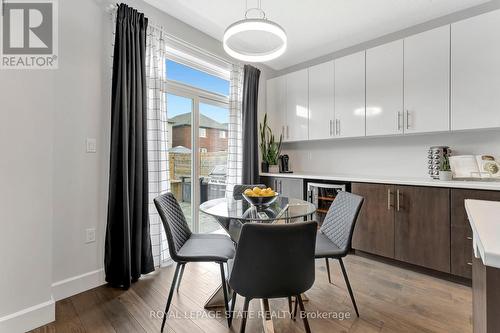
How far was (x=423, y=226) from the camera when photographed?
231 cm

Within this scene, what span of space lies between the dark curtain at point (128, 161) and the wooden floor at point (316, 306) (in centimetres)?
24

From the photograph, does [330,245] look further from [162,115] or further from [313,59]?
[313,59]

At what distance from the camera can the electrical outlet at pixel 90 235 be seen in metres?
2.05

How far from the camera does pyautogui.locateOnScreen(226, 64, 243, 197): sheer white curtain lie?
10.8 feet

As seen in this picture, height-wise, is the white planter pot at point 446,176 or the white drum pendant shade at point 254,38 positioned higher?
the white drum pendant shade at point 254,38

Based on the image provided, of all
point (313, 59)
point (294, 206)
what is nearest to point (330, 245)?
point (294, 206)

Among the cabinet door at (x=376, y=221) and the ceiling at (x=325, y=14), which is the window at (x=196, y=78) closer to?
the ceiling at (x=325, y=14)

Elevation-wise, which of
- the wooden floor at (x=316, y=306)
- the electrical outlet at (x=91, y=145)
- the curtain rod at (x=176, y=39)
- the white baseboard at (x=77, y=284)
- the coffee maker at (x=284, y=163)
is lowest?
the wooden floor at (x=316, y=306)

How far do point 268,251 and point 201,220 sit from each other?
222 centimetres

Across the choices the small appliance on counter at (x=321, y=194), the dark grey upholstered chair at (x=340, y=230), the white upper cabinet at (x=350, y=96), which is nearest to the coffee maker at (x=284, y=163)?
the small appliance on counter at (x=321, y=194)

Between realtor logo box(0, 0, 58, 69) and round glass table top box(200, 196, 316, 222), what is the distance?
161cm

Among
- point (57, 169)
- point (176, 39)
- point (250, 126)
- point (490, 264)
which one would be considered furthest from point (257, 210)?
point (176, 39)

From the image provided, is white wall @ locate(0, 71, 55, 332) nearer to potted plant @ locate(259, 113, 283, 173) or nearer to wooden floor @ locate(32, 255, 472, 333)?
wooden floor @ locate(32, 255, 472, 333)

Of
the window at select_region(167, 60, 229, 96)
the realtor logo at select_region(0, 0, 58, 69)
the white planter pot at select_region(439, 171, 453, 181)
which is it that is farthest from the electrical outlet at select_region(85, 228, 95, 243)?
the white planter pot at select_region(439, 171, 453, 181)
